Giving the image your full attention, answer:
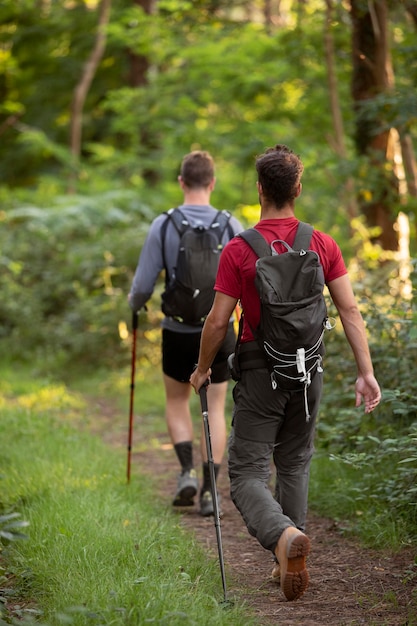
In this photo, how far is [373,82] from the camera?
9.62 meters

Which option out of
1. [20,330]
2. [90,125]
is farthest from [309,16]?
[90,125]

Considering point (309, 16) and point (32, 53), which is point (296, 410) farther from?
point (32, 53)

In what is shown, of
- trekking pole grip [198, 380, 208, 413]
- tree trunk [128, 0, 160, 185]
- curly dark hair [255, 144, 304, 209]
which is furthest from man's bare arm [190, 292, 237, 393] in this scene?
tree trunk [128, 0, 160, 185]

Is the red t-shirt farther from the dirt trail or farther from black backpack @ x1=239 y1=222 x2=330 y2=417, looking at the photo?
the dirt trail

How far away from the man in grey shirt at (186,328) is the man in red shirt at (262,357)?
4.87ft

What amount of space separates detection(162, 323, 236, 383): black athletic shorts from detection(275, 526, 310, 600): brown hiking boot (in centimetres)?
211

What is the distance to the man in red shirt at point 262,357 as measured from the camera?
4.02m

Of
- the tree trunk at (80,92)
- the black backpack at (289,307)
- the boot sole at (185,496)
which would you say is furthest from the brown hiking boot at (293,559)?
the tree trunk at (80,92)

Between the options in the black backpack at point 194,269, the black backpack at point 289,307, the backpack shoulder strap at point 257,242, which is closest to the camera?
the black backpack at point 289,307

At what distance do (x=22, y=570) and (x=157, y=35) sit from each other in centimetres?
1259

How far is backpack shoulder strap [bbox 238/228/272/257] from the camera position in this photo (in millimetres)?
3990

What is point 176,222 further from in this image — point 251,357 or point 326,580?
point 326,580

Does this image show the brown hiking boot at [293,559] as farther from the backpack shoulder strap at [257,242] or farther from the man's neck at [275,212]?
the man's neck at [275,212]

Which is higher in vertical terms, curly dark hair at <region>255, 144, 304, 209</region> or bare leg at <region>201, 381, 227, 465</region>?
curly dark hair at <region>255, 144, 304, 209</region>
